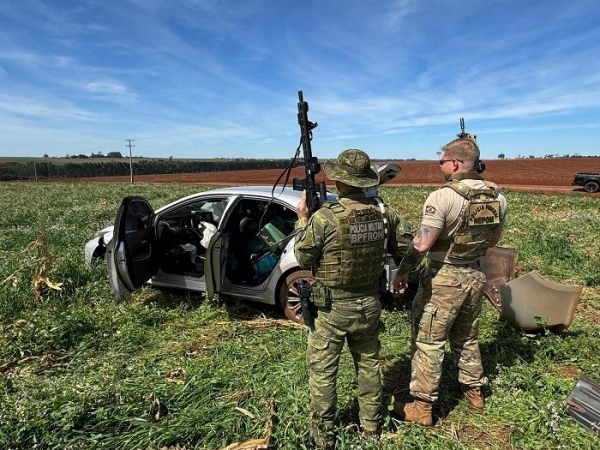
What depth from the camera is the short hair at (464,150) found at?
2.84 meters

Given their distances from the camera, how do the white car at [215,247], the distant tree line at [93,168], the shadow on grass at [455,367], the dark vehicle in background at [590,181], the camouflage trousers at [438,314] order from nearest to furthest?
the camouflage trousers at [438,314]
the shadow on grass at [455,367]
the white car at [215,247]
the dark vehicle in background at [590,181]
the distant tree line at [93,168]

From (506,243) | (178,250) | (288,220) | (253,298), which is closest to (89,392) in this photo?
(253,298)

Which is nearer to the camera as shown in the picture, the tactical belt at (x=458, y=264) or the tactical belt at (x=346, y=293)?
the tactical belt at (x=346, y=293)

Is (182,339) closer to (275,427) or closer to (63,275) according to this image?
(275,427)

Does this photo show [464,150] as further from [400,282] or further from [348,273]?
[348,273]

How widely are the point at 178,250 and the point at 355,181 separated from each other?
363cm

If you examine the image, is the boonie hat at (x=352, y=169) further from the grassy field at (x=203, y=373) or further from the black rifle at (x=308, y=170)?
the grassy field at (x=203, y=373)

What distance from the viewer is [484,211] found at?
9.23ft

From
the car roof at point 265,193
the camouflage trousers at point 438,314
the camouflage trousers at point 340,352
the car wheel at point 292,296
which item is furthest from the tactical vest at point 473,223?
the car roof at point 265,193

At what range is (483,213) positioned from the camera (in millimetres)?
2816

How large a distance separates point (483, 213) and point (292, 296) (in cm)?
253

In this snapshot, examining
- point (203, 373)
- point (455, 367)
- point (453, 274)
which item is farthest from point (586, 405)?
point (203, 373)

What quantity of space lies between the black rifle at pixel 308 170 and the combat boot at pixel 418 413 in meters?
1.66

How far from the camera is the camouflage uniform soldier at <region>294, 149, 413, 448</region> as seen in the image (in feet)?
8.16
